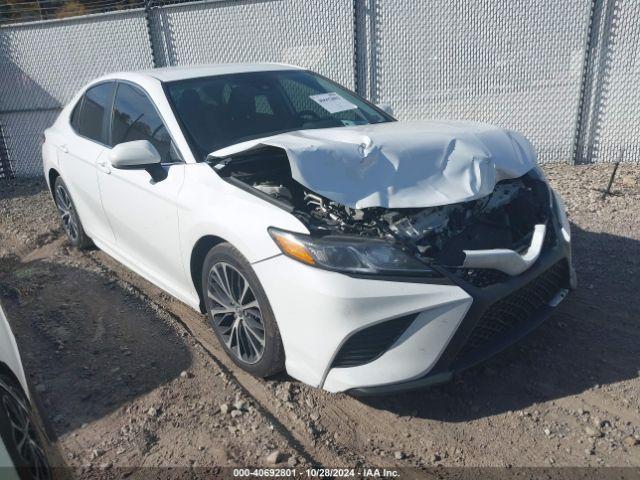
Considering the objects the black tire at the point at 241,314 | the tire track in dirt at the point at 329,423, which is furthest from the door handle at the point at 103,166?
the tire track in dirt at the point at 329,423

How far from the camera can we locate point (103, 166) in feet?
14.2

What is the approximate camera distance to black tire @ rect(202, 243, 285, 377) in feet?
10.0

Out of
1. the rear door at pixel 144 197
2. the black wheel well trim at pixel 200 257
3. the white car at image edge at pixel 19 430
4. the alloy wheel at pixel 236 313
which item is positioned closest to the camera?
the white car at image edge at pixel 19 430

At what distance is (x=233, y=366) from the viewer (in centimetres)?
350

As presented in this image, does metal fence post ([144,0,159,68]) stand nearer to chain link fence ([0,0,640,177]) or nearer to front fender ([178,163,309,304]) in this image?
chain link fence ([0,0,640,177])

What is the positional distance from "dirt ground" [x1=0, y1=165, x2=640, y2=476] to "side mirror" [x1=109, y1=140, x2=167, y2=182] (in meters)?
1.15

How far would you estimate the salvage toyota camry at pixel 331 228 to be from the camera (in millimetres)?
2734

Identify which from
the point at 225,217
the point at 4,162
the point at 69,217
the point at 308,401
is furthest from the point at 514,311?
the point at 4,162

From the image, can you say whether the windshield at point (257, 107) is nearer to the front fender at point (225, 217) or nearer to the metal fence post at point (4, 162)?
the front fender at point (225, 217)

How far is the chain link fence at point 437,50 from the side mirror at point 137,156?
196 inches

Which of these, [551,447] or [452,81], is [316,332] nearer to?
[551,447]

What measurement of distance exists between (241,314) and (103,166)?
1.87m

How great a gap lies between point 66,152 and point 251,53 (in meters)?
4.24

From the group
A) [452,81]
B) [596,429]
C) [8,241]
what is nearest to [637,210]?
[452,81]
